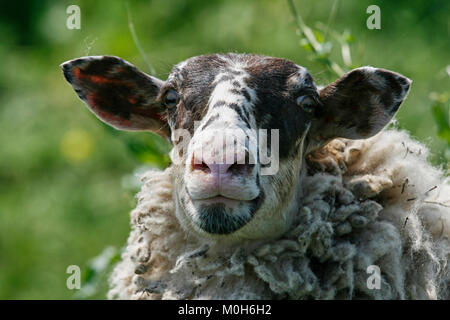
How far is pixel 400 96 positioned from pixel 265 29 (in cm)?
451

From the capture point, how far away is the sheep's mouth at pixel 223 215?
332 centimetres

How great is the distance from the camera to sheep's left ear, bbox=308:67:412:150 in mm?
3852

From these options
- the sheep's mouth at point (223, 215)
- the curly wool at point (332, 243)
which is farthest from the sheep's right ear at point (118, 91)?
the sheep's mouth at point (223, 215)

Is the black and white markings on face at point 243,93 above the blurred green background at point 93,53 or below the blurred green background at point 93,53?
below

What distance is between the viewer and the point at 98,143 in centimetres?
779

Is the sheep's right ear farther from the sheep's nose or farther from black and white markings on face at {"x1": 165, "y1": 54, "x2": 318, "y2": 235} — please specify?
the sheep's nose

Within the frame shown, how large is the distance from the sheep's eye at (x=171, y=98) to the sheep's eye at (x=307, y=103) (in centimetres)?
61

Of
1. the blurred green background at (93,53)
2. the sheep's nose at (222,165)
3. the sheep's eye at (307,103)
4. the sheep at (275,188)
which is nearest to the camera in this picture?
the sheep's nose at (222,165)

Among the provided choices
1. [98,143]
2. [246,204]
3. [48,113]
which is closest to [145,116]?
[246,204]

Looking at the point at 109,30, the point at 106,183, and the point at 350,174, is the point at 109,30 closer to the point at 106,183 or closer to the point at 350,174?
the point at 106,183

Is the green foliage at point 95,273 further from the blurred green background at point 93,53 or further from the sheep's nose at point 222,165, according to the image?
the sheep's nose at point 222,165

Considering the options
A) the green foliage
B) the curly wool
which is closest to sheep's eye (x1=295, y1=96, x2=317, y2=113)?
the curly wool

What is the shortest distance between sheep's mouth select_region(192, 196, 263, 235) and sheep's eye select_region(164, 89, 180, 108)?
0.72 metres

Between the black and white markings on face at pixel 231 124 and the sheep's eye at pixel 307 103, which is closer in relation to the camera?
the black and white markings on face at pixel 231 124
